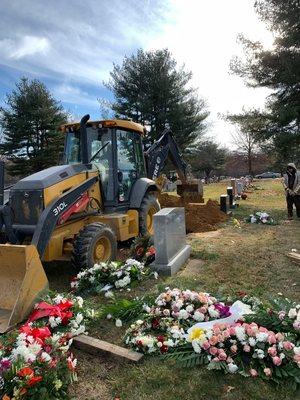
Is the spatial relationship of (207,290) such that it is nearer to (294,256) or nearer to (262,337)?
(262,337)

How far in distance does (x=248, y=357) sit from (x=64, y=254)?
3.90 meters

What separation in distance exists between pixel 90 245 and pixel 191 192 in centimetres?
811

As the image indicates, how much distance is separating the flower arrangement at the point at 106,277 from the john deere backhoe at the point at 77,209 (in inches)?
14.8

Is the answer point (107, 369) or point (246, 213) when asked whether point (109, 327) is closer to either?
point (107, 369)

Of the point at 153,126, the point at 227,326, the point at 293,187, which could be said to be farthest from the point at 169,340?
the point at 153,126

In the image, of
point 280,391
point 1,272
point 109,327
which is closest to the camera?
point 280,391

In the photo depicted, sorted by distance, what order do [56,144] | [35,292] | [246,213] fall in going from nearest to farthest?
[35,292]
[246,213]
[56,144]

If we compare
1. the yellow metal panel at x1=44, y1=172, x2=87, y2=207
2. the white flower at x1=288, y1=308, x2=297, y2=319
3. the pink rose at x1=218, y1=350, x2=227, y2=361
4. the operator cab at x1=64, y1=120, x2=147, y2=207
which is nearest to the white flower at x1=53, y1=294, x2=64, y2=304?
the yellow metal panel at x1=44, y1=172, x2=87, y2=207

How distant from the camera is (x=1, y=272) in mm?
5211

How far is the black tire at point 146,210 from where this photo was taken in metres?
8.45

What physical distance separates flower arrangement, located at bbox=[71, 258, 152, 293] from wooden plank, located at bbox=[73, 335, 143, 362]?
1.49 metres

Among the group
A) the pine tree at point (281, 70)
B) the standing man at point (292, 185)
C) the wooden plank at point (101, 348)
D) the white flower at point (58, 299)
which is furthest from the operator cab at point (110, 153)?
the pine tree at point (281, 70)

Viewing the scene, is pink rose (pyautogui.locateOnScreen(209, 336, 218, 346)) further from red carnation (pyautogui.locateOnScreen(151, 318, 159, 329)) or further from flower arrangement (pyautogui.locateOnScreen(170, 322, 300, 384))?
red carnation (pyautogui.locateOnScreen(151, 318, 159, 329))

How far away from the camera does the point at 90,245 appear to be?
20.3 feet
